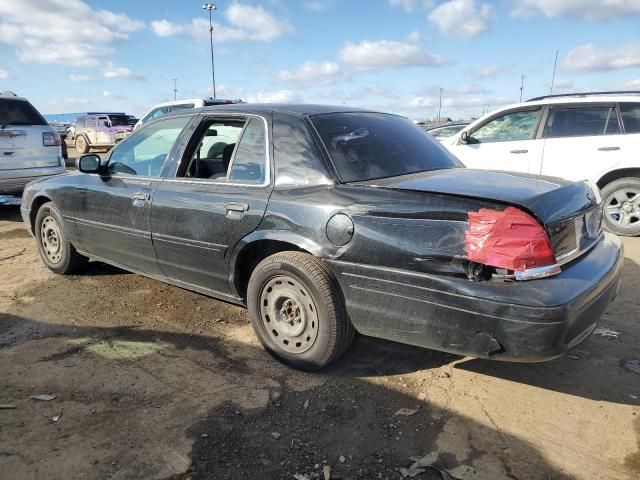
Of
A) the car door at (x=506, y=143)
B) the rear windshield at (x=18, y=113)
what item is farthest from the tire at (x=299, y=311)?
the rear windshield at (x=18, y=113)

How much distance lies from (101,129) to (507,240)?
77.1 ft

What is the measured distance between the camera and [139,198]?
400 cm

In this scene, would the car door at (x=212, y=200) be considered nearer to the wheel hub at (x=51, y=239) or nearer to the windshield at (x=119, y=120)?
the wheel hub at (x=51, y=239)

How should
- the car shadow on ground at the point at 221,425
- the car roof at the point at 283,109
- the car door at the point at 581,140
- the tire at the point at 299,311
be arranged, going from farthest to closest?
the car door at the point at 581,140 < the car roof at the point at 283,109 < the tire at the point at 299,311 < the car shadow on ground at the point at 221,425

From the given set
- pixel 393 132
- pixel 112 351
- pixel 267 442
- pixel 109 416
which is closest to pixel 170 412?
pixel 109 416

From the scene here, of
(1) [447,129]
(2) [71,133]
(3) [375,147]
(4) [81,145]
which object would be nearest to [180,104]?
(1) [447,129]

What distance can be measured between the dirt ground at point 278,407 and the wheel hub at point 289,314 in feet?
0.66

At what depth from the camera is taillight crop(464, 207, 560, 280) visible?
94.7 inches

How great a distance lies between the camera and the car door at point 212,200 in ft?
11.0

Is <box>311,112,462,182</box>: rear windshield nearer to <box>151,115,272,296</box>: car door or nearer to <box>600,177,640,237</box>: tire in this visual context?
<box>151,115,272,296</box>: car door

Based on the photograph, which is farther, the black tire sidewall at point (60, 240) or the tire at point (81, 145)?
the tire at point (81, 145)

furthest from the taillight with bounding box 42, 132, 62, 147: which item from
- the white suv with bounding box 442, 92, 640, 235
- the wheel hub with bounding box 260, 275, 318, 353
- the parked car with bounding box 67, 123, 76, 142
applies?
the parked car with bounding box 67, 123, 76, 142

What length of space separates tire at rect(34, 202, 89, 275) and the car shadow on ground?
1625 mm

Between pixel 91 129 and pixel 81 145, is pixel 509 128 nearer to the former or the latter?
pixel 91 129
